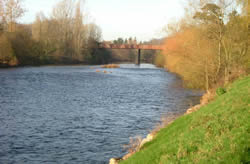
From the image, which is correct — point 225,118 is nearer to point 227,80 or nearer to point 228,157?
point 228,157

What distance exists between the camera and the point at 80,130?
17625 mm

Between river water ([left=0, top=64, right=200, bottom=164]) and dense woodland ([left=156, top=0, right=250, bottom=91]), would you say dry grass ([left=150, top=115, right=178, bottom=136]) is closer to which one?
river water ([left=0, top=64, right=200, bottom=164])

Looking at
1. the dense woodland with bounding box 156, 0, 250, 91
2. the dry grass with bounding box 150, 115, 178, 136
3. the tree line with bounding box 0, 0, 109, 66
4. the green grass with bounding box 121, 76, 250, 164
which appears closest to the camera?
the green grass with bounding box 121, 76, 250, 164

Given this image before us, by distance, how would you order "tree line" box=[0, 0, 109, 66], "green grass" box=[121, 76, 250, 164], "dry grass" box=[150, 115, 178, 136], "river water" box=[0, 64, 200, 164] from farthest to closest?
"tree line" box=[0, 0, 109, 66] < "dry grass" box=[150, 115, 178, 136] < "river water" box=[0, 64, 200, 164] < "green grass" box=[121, 76, 250, 164]

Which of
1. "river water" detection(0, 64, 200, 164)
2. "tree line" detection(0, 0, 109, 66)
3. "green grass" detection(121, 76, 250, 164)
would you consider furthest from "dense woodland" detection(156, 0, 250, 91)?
"tree line" detection(0, 0, 109, 66)

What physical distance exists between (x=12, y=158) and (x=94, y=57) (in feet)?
290

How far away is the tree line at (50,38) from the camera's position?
2670 inches

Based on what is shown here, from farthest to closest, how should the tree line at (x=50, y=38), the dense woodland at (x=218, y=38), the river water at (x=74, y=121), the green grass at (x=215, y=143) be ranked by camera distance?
1. the tree line at (x=50, y=38)
2. the dense woodland at (x=218, y=38)
3. the river water at (x=74, y=121)
4. the green grass at (x=215, y=143)

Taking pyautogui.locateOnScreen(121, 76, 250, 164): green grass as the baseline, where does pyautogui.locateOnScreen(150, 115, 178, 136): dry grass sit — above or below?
below

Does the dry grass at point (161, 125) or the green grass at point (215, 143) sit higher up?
the green grass at point (215, 143)

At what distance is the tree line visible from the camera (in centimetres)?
6781

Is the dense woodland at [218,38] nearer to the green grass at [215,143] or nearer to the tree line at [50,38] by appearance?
the green grass at [215,143]

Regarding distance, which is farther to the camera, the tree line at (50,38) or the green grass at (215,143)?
the tree line at (50,38)

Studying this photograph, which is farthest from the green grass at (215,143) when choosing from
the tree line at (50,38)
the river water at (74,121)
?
the tree line at (50,38)
